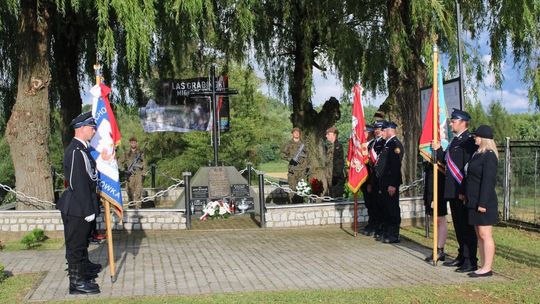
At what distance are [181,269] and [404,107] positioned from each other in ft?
23.2

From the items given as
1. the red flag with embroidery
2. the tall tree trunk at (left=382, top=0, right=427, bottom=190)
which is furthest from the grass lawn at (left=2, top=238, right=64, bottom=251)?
the tall tree trunk at (left=382, top=0, right=427, bottom=190)

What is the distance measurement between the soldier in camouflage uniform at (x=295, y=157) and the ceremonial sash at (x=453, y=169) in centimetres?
639

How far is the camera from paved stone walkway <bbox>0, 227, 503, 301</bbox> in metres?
7.19

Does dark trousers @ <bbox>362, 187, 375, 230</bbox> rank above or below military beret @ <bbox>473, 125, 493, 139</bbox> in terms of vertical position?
below

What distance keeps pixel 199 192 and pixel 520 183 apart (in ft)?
21.6

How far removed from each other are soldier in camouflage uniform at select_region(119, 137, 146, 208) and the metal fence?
8.26 meters

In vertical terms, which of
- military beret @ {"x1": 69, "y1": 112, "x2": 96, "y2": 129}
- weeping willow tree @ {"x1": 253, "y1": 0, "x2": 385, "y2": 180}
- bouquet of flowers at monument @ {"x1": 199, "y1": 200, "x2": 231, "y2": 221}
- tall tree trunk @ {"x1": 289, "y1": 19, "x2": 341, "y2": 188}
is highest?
weeping willow tree @ {"x1": 253, "y1": 0, "x2": 385, "y2": 180}

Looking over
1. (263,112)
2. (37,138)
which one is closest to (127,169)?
(37,138)

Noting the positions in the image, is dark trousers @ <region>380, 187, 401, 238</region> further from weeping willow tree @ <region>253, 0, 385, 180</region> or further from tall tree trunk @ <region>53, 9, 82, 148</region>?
tall tree trunk @ <region>53, 9, 82, 148</region>

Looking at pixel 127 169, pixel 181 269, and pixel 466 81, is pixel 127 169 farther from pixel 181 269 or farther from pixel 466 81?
pixel 466 81

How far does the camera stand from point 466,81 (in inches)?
503

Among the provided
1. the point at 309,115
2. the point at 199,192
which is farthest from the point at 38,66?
the point at 309,115

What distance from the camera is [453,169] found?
801cm

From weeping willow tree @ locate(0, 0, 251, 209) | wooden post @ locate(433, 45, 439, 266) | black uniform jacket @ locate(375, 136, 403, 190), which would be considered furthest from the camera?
weeping willow tree @ locate(0, 0, 251, 209)
